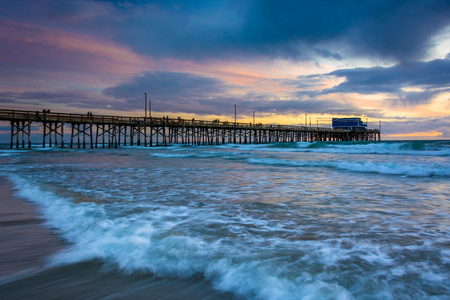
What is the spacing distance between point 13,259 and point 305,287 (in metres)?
2.64

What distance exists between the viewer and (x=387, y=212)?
13.9 feet

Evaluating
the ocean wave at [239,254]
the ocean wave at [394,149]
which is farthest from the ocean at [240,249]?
the ocean wave at [394,149]

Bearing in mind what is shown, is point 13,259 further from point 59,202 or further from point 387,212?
point 387,212

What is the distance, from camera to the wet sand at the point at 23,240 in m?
2.47

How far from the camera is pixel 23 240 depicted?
3.04 metres

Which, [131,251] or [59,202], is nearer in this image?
[131,251]

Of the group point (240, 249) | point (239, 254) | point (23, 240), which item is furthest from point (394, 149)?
point (23, 240)

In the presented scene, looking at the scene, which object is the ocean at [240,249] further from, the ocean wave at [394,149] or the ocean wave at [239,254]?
the ocean wave at [394,149]

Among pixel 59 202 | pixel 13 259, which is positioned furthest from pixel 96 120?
pixel 13 259

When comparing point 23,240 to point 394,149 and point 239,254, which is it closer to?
point 239,254

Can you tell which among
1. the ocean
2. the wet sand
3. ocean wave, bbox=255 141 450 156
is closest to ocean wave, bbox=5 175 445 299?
the ocean

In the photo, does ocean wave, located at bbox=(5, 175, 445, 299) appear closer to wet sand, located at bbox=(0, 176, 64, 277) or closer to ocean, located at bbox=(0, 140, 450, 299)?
ocean, located at bbox=(0, 140, 450, 299)

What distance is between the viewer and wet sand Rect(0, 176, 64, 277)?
2467 millimetres

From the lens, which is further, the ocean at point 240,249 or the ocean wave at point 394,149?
the ocean wave at point 394,149
